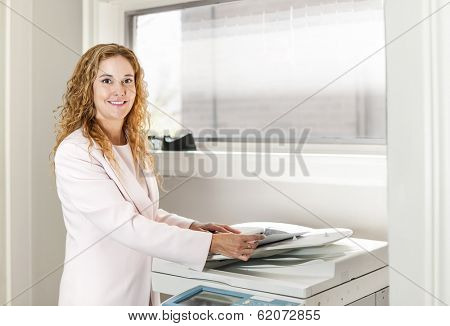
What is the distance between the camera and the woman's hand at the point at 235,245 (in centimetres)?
146

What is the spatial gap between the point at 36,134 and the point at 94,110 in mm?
672

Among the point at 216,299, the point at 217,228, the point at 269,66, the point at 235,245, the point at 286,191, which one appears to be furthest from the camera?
the point at 269,66

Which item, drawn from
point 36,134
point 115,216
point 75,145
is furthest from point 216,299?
point 36,134

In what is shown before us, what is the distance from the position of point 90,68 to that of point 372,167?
103 centimetres

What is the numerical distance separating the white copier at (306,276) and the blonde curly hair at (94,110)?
43cm

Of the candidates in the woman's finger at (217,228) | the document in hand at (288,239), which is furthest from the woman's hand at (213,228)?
the document in hand at (288,239)

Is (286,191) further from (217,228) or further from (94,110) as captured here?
(94,110)

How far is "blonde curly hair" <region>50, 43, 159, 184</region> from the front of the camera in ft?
5.74

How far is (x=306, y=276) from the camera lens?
1376 millimetres

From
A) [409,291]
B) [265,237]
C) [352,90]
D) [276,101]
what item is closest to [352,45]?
[352,90]

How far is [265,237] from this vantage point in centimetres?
150

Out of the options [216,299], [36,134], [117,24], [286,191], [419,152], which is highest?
[117,24]
